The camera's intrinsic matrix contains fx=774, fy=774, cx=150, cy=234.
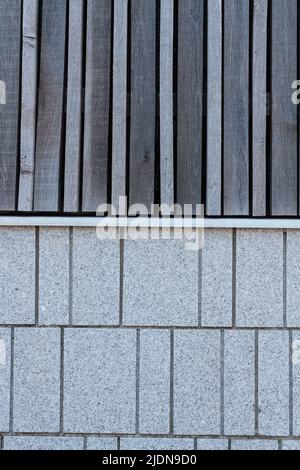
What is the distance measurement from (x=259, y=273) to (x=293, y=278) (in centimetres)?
19

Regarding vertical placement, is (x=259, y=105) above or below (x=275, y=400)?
above

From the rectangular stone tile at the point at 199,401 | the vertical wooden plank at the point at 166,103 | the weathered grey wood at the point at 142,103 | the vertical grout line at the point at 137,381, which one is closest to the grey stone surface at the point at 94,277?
the vertical grout line at the point at 137,381

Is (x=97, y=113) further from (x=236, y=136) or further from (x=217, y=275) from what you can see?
(x=217, y=275)

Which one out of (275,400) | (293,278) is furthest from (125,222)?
(275,400)

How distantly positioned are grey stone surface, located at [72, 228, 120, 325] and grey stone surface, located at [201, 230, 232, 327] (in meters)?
0.50

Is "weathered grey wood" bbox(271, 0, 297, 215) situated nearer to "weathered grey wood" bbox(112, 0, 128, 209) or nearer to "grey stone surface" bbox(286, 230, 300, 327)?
"grey stone surface" bbox(286, 230, 300, 327)

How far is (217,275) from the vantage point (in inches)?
173

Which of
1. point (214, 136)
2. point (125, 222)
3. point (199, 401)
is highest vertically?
point (214, 136)

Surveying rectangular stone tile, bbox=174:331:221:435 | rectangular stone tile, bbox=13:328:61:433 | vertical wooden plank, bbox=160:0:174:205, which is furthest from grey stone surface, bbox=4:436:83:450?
vertical wooden plank, bbox=160:0:174:205

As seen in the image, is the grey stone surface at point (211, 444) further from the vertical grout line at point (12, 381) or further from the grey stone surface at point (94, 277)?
the vertical grout line at point (12, 381)

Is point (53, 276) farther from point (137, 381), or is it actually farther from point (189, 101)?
point (189, 101)

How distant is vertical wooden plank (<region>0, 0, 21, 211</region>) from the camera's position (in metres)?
4.46

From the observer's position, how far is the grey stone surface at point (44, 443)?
4402mm

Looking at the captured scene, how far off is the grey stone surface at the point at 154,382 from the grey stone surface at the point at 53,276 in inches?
19.3
